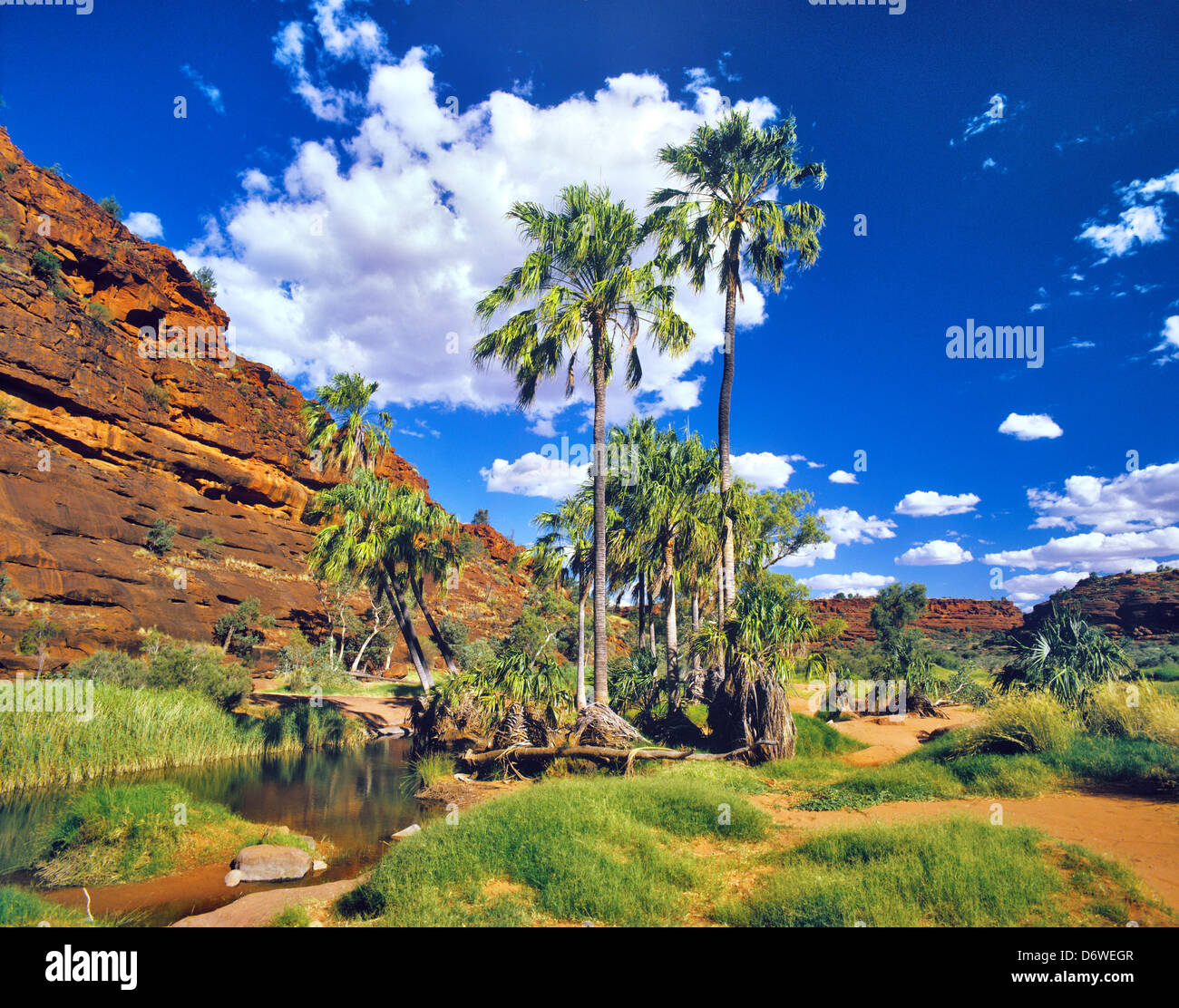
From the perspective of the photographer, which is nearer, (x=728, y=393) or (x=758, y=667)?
(x=758, y=667)

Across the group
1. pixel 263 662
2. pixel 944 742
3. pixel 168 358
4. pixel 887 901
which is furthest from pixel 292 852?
pixel 168 358

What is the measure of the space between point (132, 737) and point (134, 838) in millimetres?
6458

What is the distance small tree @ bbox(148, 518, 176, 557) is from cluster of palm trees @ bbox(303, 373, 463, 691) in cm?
1694

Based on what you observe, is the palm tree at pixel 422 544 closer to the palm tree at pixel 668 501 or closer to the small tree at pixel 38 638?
the palm tree at pixel 668 501

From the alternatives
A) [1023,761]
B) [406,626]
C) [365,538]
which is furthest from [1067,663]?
[365,538]

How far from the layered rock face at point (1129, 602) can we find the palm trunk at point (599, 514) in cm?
4275

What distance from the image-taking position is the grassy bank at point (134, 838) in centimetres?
903

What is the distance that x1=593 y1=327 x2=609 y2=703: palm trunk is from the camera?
1549cm

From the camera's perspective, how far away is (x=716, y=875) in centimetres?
696

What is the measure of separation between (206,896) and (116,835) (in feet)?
7.72

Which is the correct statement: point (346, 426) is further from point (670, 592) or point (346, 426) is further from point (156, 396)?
point (156, 396)

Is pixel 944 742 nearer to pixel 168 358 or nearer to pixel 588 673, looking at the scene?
pixel 588 673

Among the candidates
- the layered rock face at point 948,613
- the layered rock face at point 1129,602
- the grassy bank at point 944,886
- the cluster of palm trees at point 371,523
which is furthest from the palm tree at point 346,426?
the layered rock face at point 948,613
